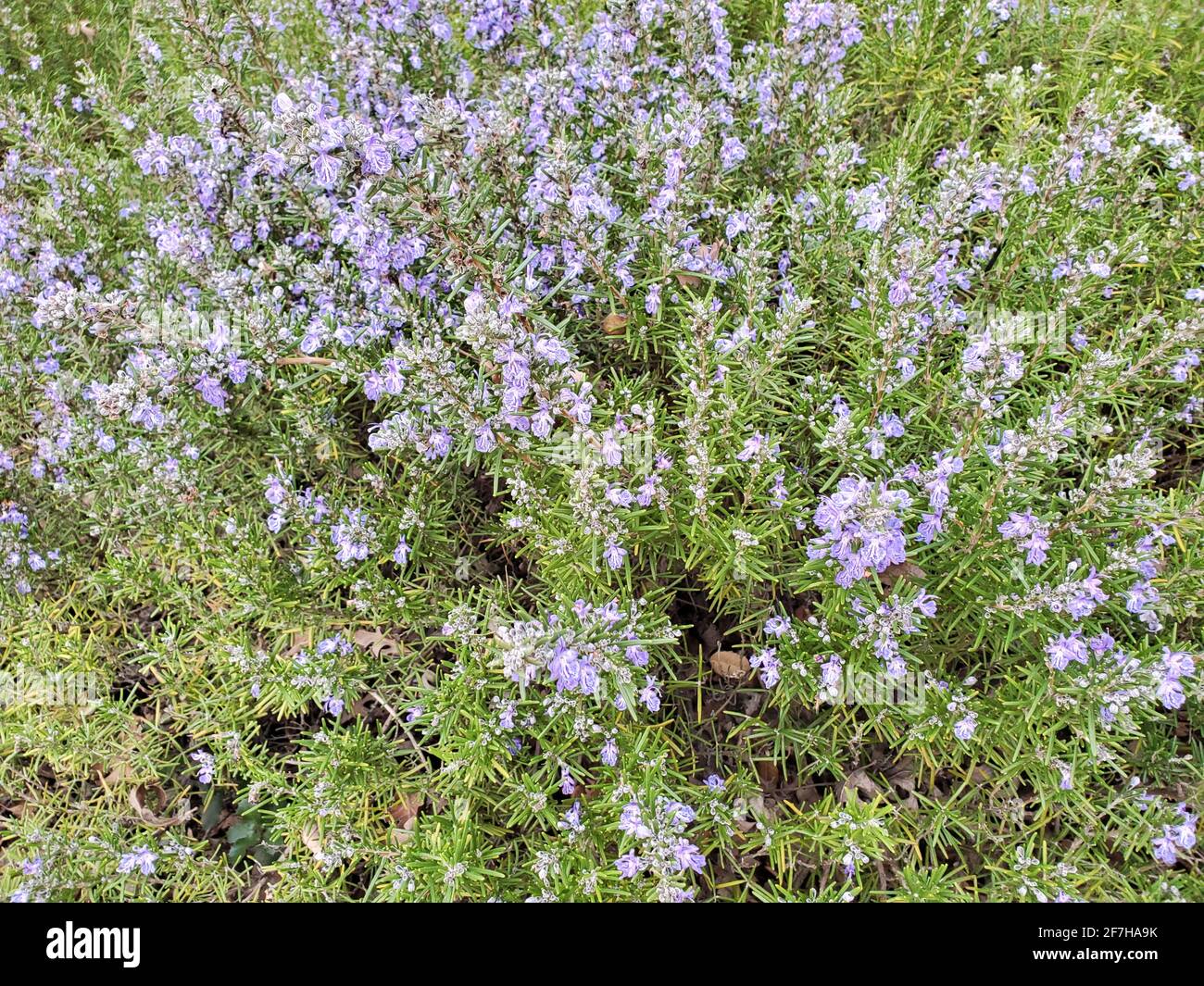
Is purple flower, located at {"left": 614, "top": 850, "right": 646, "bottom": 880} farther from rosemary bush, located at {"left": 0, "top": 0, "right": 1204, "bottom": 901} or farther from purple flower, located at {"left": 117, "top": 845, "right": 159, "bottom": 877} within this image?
purple flower, located at {"left": 117, "top": 845, "right": 159, "bottom": 877}

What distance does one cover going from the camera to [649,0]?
329 centimetres

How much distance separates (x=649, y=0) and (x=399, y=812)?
11.9ft

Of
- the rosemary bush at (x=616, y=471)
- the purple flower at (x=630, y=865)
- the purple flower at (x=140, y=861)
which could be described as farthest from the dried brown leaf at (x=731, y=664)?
the purple flower at (x=140, y=861)

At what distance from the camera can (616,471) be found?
8.95ft

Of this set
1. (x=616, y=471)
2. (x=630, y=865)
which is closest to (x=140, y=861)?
(x=630, y=865)

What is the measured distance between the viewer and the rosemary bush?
259cm

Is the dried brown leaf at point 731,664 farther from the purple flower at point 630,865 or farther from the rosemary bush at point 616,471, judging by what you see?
the purple flower at point 630,865

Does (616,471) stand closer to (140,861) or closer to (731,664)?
(731,664)

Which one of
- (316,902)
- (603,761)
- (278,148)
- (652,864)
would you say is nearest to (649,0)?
(278,148)

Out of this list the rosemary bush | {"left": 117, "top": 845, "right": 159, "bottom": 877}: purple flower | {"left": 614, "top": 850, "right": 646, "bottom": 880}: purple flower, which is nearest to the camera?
{"left": 614, "top": 850, "right": 646, "bottom": 880}: purple flower

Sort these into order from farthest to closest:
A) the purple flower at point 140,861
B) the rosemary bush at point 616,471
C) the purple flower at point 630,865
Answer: the purple flower at point 140,861, the rosemary bush at point 616,471, the purple flower at point 630,865

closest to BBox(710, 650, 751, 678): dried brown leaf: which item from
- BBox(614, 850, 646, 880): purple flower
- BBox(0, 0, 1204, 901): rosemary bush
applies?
BBox(0, 0, 1204, 901): rosemary bush

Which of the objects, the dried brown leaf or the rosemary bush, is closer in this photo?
the rosemary bush

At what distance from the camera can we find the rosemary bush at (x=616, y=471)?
2.59 m
